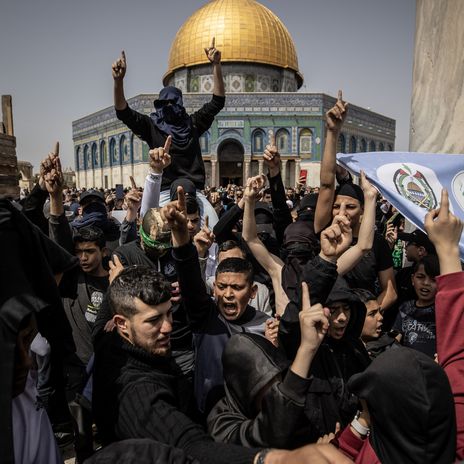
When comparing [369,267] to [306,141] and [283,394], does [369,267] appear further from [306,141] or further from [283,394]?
[306,141]

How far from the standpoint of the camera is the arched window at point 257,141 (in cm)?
2656

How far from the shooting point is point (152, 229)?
7.77 feet

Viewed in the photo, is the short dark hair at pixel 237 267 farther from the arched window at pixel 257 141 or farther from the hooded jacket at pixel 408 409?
the arched window at pixel 257 141

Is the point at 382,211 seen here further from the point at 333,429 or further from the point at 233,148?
the point at 233,148

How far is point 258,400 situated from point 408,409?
52 cm

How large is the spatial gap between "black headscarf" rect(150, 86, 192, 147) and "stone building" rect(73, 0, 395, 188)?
22294 millimetres

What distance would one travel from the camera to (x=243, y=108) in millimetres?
26250

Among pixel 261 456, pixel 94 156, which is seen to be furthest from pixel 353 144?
pixel 261 456

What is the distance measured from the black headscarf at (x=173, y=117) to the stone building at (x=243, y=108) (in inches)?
878

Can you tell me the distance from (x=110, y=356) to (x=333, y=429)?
0.99 m

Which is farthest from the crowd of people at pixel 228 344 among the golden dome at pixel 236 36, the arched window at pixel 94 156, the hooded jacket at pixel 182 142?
the arched window at pixel 94 156

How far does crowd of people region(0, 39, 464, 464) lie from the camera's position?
113 centimetres

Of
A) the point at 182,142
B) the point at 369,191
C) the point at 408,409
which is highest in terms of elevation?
the point at 182,142

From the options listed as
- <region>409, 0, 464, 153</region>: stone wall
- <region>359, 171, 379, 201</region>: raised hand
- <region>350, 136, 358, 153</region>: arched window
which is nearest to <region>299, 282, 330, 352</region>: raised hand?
<region>359, 171, 379, 201</region>: raised hand
